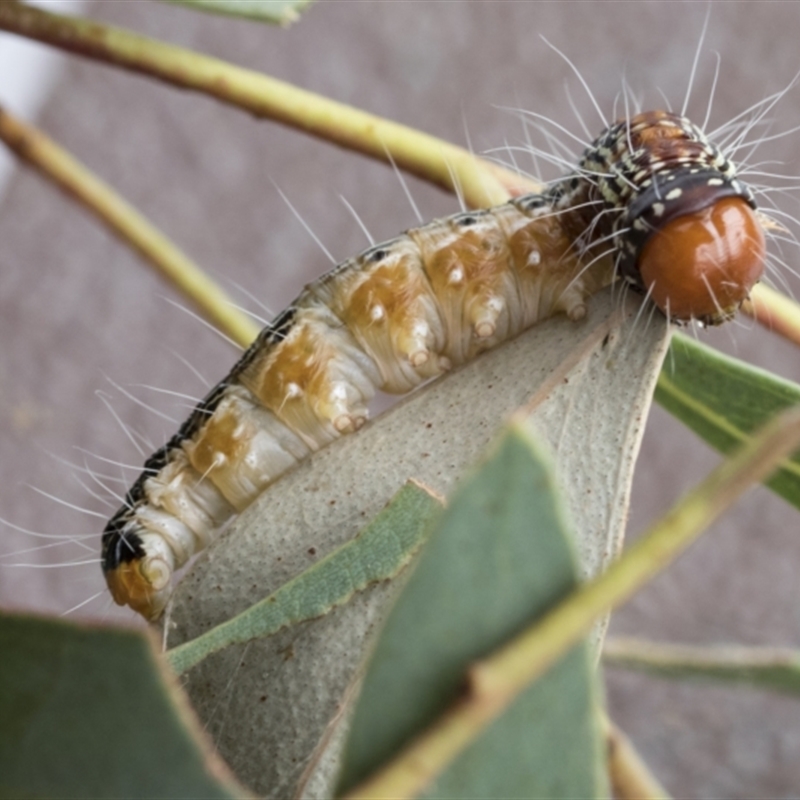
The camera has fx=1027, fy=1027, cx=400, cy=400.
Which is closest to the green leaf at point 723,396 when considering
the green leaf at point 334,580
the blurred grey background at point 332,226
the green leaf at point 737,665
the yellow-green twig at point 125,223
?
the green leaf at point 737,665

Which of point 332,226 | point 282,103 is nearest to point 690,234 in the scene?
point 282,103

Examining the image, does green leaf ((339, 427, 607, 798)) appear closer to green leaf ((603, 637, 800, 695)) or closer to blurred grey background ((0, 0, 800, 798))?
green leaf ((603, 637, 800, 695))

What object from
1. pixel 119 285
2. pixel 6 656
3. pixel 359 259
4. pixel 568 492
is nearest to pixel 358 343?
pixel 359 259

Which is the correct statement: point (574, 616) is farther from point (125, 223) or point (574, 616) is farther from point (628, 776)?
point (125, 223)

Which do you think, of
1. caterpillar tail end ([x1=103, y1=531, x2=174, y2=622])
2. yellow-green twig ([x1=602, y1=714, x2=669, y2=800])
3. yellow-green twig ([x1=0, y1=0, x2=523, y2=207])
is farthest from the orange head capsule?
caterpillar tail end ([x1=103, y1=531, x2=174, y2=622])

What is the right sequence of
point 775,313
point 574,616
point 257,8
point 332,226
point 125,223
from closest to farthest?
point 574,616 → point 257,8 → point 775,313 → point 125,223 → point 332,226

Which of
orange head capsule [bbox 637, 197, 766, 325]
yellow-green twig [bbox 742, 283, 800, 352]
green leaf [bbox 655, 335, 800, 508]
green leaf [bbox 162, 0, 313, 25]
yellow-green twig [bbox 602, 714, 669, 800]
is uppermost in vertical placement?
green leaf [bbox 162, 0, 313, 25]

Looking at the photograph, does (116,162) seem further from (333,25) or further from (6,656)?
(6,656)
